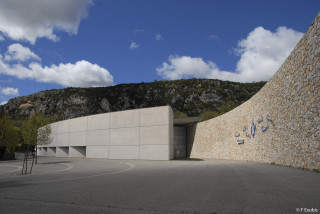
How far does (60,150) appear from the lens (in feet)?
135

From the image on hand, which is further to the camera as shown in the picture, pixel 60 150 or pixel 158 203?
pixel 60 150

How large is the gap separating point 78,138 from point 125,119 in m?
11.0

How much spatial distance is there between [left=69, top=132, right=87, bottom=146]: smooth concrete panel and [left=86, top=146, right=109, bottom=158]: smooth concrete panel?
6.56ft

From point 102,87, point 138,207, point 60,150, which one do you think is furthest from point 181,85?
point 138,207

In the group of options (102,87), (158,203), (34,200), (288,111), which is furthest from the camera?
(102,87)

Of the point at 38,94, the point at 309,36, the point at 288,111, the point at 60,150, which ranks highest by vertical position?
the point at 38,94

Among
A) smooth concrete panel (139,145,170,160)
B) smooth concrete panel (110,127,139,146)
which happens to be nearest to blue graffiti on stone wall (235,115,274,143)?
smooth concrete panel (139,145,170,160)

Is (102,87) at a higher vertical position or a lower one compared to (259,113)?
higher

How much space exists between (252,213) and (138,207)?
7.00ft

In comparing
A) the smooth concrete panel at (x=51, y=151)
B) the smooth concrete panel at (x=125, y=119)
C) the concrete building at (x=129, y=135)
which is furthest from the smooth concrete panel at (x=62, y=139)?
the smooth concrete panel at (x=125, y=119)

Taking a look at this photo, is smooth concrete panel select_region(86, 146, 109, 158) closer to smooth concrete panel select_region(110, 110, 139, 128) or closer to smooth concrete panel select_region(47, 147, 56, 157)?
smooth concrete panel select_region(110, 110, 139, 128)

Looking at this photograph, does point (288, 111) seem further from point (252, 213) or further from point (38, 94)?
point (38, 94)

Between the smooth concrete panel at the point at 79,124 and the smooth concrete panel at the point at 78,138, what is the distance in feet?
1.95

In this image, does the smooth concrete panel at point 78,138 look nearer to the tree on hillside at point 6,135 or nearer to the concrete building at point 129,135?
the concrete building at point 129,135
